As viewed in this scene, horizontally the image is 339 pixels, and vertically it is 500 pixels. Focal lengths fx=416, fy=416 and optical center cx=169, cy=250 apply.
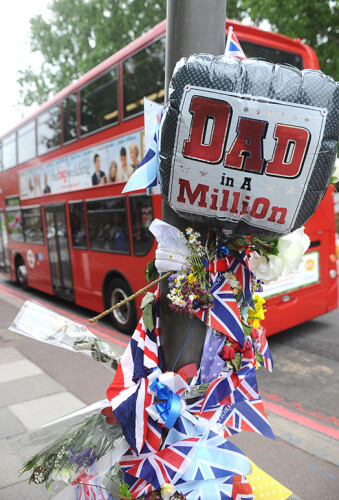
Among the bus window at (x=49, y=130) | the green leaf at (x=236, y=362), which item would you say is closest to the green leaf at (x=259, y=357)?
the green leaf at (x=236, y=362)

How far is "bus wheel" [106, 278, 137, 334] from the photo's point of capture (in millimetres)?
6422

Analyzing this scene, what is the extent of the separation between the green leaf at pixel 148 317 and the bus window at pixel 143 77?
3959 millimetres

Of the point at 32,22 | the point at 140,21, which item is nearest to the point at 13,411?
the point at 140,21

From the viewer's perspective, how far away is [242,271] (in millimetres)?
1741

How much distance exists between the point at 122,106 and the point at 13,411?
167 inches

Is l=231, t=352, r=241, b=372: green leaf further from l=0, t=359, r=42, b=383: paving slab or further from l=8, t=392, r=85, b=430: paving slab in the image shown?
l=0, t=359, r=42, b=383: paving slab

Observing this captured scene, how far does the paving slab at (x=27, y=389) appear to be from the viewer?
13.3 ft

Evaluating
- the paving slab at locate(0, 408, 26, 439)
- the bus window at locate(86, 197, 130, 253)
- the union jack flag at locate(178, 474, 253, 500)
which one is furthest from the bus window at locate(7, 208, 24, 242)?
the union jack flag at locate(178, 474, 253, 500)

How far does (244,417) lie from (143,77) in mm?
4928

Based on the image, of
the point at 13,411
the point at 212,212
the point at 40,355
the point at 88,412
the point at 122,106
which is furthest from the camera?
the point at 122,106

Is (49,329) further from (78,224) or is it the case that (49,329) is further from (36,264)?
(36,264)

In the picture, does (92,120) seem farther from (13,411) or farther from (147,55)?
(13,411)

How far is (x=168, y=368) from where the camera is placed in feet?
5.81

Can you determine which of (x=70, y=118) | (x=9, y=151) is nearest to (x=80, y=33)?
(x=9, y=151)
